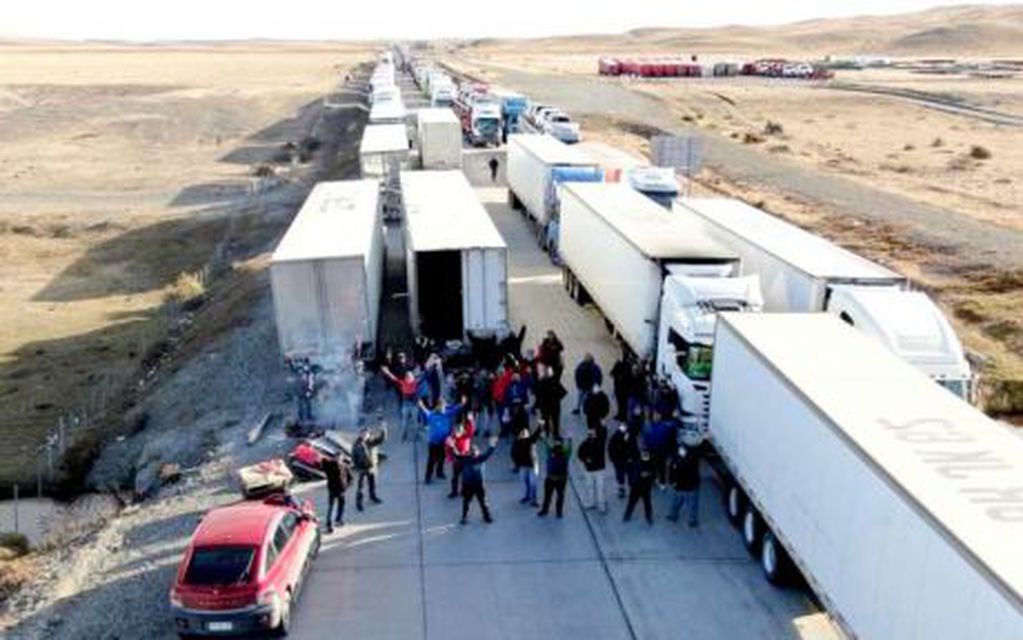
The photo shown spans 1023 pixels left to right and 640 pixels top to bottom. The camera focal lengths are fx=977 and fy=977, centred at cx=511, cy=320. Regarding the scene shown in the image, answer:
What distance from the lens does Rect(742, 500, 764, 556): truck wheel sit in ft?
44.9

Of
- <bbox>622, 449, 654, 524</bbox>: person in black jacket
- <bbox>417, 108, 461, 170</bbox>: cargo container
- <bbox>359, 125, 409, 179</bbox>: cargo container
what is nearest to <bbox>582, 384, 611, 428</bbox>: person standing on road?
<bbox>622, 449, 654, 524</bbox>: person in black jacket

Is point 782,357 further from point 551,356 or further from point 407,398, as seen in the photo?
point 407,398

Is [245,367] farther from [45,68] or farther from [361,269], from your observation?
[45,68]

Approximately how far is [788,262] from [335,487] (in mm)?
9996

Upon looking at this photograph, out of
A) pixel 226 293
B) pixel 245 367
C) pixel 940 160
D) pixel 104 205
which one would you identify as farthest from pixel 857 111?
pixel 245 367

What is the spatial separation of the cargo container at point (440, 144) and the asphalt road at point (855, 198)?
15536 mm

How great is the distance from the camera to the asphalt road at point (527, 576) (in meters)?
12.4

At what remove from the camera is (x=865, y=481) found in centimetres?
973

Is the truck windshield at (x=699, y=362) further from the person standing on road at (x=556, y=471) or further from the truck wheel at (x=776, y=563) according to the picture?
the truck wheel at (x=776, y=563)

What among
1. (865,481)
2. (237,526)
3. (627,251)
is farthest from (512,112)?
(865,481)

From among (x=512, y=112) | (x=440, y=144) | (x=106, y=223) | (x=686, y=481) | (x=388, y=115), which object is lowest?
(x=106, y=223)

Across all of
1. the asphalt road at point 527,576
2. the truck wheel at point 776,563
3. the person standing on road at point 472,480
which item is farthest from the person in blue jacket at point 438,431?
the truck wheel at point 776,563

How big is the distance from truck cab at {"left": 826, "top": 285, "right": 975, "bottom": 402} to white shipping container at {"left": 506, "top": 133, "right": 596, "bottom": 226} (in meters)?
16.2

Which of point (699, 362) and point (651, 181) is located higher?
point (651, 181)
